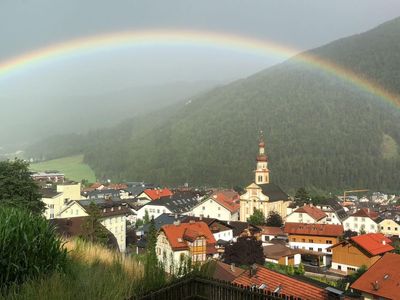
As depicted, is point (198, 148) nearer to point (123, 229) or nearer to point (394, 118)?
point (394, 118)

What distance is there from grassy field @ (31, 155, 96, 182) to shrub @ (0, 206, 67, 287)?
127957 mm

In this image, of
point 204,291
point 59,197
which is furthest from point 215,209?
point 204,291

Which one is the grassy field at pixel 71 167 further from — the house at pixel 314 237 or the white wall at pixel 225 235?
the house at pixel 314 237

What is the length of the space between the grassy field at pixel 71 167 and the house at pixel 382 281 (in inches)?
4645

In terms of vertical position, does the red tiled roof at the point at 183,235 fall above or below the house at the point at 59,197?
below

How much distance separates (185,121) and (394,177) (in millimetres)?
85065

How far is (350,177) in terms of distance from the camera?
122250 mm

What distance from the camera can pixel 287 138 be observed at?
498 feet

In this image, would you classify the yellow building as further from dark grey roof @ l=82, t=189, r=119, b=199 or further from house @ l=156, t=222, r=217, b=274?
dark grey roof @ l=82, t=189, r=119, b=199

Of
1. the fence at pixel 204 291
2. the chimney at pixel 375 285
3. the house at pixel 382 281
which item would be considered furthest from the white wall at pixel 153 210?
the fence at pixel 204 291

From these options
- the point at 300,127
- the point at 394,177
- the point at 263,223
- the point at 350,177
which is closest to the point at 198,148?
the point at 300,127

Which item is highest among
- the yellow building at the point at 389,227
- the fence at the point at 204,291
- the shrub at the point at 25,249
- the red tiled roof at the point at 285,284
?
the shrub at the point at 25,249

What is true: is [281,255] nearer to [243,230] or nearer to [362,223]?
[243,230]

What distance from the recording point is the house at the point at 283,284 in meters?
12.8
